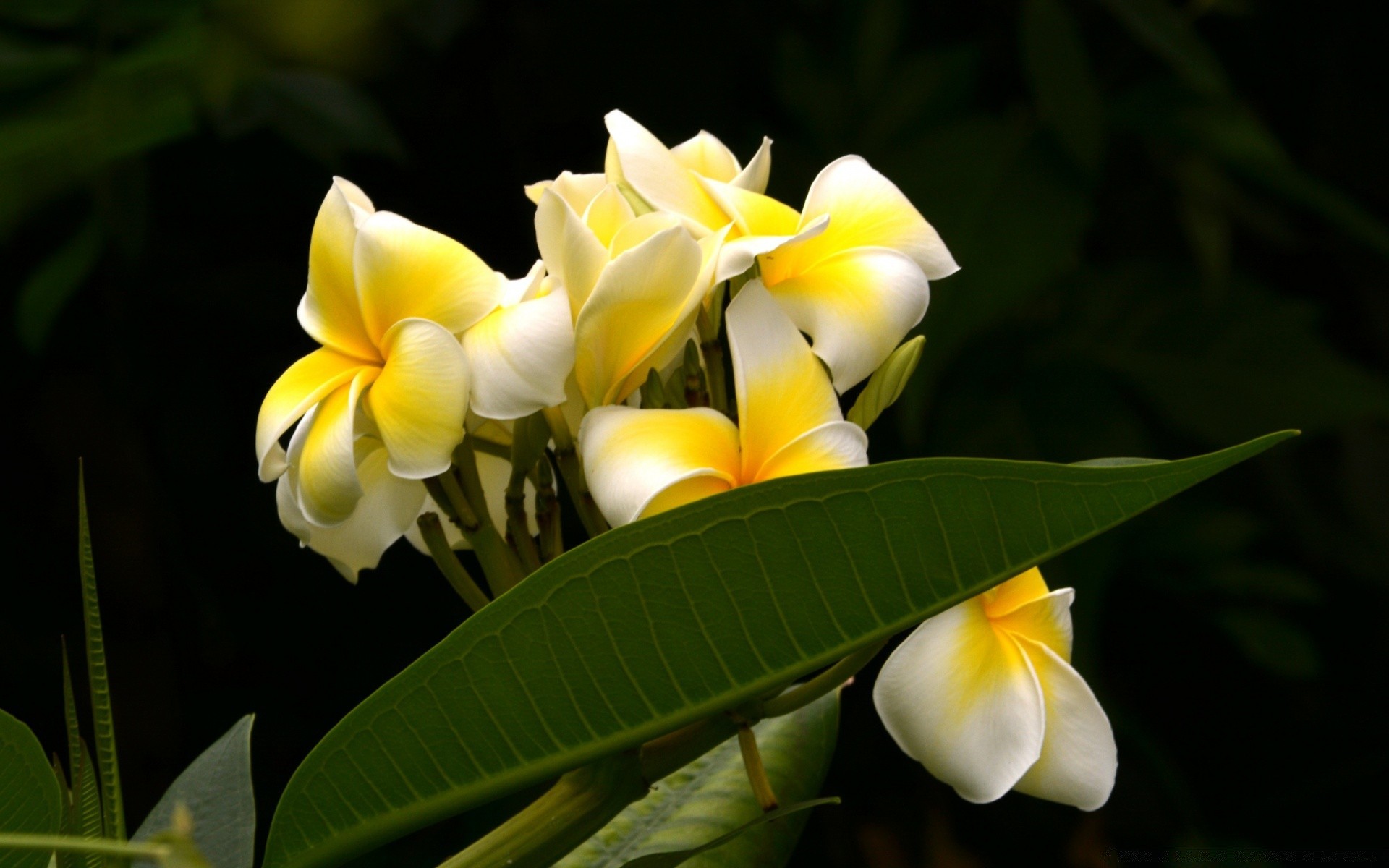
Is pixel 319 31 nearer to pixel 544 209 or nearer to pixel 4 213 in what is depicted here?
pixel 4 213

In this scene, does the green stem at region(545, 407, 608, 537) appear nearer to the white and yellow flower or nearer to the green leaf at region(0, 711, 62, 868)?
the white and yellow flower

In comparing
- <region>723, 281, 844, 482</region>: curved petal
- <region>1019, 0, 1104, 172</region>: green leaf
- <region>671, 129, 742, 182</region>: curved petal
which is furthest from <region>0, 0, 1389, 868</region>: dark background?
<region>723, 281, 844, 482</region>: curved petal

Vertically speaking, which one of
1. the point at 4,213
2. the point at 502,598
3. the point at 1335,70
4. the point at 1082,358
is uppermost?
the point at 4,213

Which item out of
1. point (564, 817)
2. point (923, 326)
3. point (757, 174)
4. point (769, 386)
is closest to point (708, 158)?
point (757, 174)

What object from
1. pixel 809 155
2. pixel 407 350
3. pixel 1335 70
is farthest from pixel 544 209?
pixel 1335 70

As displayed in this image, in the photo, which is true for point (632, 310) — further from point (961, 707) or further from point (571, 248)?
point (961, 707)
